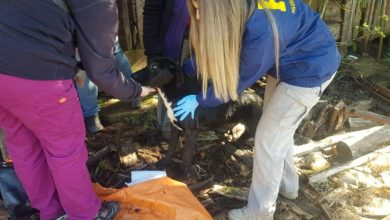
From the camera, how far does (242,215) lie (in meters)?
3.15

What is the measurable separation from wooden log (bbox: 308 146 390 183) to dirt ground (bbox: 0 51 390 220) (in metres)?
0.05

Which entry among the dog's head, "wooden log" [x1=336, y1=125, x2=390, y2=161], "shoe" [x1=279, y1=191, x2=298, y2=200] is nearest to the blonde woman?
the dog's head

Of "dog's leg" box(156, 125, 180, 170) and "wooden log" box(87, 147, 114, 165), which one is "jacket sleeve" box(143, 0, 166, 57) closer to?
"dog's leg" box(156, 125, 180, 170)

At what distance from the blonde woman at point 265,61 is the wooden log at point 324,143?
1.02m

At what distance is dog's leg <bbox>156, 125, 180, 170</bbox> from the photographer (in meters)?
3.60

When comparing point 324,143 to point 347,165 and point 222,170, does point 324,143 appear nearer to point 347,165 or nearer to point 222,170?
point 347,165

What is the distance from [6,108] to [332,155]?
2991mm

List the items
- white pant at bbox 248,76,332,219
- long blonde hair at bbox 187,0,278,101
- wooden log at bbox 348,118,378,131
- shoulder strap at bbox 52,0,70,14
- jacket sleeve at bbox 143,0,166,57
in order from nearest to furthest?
shoulder strap at bbox 52,0,70,14
long blonde hair at bbox 187,0,278,101
white pant at bbox 248,76,332,219
jacket sleeve at bbox 143,0,166,57
wooden log at bbox 348,118,378,131

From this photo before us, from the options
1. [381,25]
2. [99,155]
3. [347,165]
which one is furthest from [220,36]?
[381,25]

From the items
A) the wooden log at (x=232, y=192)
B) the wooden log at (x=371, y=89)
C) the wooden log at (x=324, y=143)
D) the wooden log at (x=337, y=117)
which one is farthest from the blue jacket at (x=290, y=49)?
the wooden log at (x=371, y=89)

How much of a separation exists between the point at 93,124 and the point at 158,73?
4.80 feet

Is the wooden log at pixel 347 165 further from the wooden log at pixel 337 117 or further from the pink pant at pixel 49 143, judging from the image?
the pink pant at pixel 49 143

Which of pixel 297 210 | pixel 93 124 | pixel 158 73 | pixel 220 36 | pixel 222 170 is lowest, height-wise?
pixel 297 210

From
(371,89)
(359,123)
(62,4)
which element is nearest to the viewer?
(62,4)
